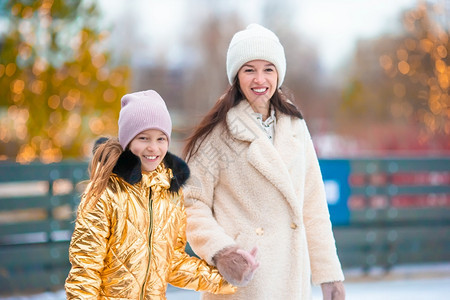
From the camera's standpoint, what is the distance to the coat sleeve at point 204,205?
171 cm

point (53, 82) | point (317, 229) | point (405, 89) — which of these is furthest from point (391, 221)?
point (405, 89)

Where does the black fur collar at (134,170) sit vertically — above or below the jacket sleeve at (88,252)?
above

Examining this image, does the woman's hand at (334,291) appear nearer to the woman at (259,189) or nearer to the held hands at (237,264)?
the woman at (259,189)

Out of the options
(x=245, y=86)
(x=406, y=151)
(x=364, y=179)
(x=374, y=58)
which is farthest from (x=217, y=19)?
(x=245, y=86)

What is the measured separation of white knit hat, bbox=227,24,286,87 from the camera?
70.9 inches

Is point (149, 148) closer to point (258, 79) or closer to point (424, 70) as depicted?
point (258, 79)

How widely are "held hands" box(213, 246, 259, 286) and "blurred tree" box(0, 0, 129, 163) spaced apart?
5449 millimetres

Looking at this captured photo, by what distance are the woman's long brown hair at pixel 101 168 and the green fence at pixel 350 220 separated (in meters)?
2.46

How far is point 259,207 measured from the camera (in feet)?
5.85

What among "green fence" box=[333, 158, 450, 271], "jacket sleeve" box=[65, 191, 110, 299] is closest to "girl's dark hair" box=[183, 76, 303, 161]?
"jacket sleeve" box=[65, 191, 110, 299]

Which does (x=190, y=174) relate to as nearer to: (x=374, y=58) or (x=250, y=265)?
(x=250, y=265)

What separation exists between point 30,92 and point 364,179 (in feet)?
13.7

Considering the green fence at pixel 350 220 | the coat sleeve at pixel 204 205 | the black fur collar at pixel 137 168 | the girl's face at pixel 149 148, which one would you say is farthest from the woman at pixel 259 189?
the green fence at pixel 350 220

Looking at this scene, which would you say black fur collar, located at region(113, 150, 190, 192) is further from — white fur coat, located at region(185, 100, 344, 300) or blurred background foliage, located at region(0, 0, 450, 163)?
blurred background foliage, located at region(0, 0, 450, 163)
